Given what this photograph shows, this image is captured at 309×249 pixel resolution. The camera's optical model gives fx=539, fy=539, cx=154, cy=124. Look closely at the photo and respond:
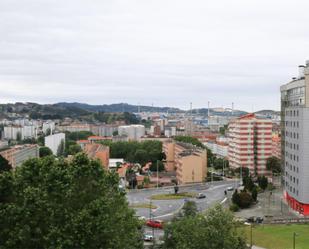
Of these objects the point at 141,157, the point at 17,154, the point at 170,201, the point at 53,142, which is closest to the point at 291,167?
the point at 170,201

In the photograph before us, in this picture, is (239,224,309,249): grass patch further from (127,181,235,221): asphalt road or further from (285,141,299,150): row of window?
(285,141,299,150): row of window

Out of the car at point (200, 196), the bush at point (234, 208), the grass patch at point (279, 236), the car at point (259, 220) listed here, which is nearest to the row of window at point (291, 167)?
the bush at point (234, 208)

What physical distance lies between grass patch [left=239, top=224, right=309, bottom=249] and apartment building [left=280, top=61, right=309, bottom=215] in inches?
174

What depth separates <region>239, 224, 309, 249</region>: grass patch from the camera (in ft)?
78.2

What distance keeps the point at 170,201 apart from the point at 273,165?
16.6 m

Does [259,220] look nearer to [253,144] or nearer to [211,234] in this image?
[211,234]

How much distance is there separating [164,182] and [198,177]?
3.26 m

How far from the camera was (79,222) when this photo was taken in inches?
518

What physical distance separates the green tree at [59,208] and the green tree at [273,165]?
128 ft

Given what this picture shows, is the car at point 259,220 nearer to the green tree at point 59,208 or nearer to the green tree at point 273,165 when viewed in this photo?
the green tree at point 59,208

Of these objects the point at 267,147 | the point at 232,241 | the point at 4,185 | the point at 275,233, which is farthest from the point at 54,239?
the point at 267,147

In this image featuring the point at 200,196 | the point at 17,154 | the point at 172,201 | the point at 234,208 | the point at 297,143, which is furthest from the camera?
the point at 17,154

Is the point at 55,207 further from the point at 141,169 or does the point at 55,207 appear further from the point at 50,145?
the point at 50,145

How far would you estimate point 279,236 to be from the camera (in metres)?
25.6
